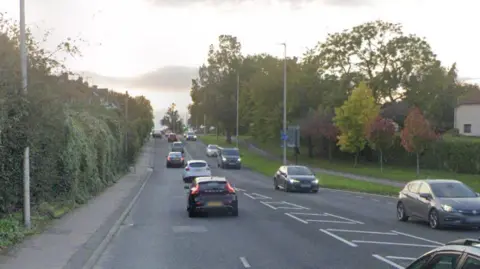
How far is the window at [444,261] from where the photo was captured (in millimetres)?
4988

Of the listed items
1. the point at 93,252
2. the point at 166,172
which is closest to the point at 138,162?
the point at 166,172

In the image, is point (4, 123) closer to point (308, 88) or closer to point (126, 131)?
point (126, 131)

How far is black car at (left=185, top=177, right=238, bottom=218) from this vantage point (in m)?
21.6

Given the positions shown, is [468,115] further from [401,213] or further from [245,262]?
[245,262]

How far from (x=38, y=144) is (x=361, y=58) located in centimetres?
5672

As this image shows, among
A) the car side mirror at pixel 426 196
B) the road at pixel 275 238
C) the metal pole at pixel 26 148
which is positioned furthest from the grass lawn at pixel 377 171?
the metal pole at pixel 26 148

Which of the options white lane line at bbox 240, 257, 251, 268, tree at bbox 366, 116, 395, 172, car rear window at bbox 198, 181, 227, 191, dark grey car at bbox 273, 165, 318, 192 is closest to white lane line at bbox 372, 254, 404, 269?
white lane line at bbox 240, 257, 251, 268

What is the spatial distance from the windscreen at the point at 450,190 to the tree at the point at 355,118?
37.4 meters

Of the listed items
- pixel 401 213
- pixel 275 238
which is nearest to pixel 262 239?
pixel 275 238

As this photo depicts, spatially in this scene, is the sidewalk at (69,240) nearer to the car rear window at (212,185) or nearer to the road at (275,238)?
the road at (275,238)

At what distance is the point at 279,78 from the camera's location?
2911 inches

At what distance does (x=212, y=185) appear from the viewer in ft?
72.2

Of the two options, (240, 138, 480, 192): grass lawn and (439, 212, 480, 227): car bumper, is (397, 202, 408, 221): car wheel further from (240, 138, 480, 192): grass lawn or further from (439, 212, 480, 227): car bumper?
(240, 138, 480, 192): grass lawn

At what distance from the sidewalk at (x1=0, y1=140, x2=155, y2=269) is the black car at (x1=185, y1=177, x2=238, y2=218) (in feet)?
8.82
